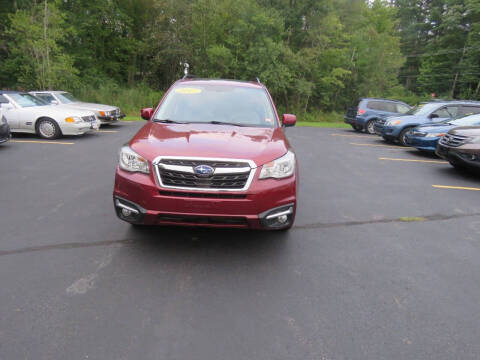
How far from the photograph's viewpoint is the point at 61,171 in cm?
657

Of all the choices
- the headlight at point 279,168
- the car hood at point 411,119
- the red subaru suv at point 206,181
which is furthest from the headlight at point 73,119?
the car hood at point 411,119

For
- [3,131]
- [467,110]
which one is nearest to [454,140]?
[467,110]

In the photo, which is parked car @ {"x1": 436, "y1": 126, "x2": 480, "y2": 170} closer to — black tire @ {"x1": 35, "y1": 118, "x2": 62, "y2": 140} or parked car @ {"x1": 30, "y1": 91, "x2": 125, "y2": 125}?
black tire @ {"x1": 35, "y1": 118, "x2": 62, "y2": 140}

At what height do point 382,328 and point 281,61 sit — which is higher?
point 281,61

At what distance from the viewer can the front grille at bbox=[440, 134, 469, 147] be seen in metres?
7.24

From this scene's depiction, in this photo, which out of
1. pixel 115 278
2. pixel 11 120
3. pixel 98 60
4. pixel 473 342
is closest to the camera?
pixel 473 342

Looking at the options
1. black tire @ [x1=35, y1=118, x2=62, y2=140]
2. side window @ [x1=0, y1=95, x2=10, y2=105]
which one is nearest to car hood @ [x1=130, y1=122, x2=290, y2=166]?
black tire @ [x1=35, y1=118, x2=62, y2=140]

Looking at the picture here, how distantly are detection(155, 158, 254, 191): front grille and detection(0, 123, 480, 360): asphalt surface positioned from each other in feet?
2.69

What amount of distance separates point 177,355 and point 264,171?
171 centimetres

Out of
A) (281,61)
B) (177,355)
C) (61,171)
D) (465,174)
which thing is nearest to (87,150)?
(61,171)

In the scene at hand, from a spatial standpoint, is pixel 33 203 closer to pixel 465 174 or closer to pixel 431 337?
pixel 431 337

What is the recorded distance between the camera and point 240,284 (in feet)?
9.57

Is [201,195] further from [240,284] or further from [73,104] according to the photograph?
[73,104]

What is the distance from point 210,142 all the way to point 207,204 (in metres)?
0.71
